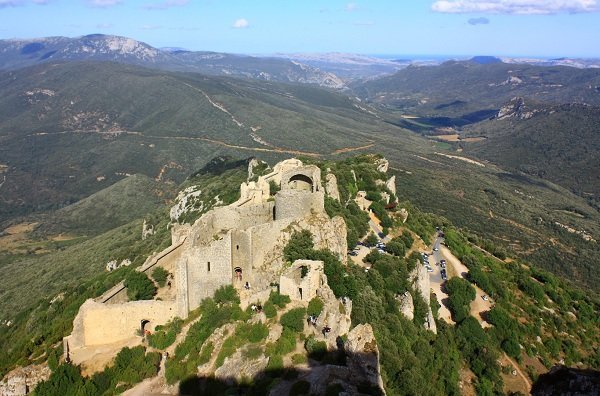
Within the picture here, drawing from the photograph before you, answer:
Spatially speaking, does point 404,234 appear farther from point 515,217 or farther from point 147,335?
point 515,217

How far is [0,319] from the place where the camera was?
52.7 meters

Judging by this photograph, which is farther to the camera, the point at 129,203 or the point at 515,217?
the point at 129,203

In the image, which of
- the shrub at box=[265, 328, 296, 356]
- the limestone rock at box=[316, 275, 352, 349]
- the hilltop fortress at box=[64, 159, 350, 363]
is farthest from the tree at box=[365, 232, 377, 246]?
the shrub at box=[265, 328, 296, 356]

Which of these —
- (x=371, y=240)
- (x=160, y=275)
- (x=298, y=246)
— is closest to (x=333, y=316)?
(x=298, y=246)

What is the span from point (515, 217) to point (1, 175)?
147132mm

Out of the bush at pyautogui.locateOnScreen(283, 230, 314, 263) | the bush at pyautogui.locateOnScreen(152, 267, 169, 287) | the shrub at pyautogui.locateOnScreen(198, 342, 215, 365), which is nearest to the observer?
the shrub at pyautogui.locateOnScreen(198, 342, 215, 365)

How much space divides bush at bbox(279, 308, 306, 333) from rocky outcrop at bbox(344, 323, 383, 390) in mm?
3237

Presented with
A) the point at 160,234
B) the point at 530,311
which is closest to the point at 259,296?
the point at 530,311

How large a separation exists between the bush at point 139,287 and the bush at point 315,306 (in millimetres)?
10089

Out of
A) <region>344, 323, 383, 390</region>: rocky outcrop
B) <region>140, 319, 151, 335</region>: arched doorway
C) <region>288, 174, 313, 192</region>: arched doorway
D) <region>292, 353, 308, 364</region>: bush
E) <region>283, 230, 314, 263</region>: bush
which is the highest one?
<region>288, 174, 313, 192</region>: arched doorway

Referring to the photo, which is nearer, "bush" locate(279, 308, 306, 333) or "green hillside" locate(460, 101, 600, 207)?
"bush" locate(279, 308, 306, 333)

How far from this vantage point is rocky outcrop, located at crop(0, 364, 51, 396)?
76.2 ft

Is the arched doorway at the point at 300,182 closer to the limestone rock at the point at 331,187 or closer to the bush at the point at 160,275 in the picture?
the limestone rock at the point at 331,187

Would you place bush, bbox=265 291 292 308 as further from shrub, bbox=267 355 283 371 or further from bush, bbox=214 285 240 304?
shrub, bbox=267 355 283 371
